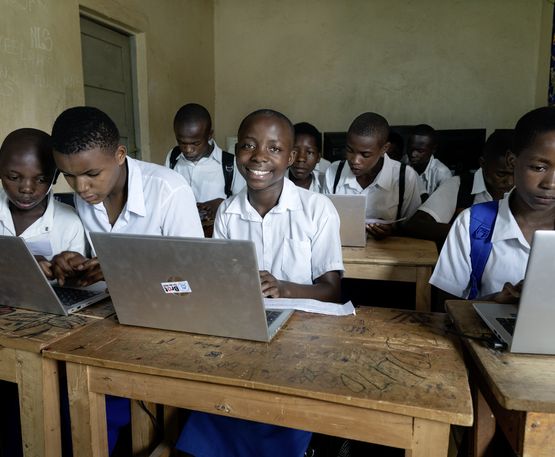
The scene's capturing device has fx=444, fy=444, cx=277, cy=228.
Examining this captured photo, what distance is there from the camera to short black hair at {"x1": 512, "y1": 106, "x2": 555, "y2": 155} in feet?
3.68

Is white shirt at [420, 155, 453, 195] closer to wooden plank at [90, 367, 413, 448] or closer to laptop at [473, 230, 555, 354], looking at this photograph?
laptop at [473, 230, 555, 354]

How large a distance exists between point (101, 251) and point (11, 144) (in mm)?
704

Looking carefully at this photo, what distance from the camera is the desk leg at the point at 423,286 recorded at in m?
1.67

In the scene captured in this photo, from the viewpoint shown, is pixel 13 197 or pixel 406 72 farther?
pixel 406 72

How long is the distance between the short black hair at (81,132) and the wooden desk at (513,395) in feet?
3.41

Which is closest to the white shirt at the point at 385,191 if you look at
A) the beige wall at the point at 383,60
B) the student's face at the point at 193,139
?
the student's face at the point at 193,139

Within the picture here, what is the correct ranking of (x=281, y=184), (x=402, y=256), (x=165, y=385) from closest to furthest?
(x=165, y=385), (x=281, y=184), (x=402, y=256)

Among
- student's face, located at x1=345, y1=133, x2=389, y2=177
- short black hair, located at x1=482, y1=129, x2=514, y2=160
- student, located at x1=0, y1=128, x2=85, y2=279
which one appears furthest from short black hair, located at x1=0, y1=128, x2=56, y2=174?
short black hair, located at x1=482, y1=129, x2=514, y2=160

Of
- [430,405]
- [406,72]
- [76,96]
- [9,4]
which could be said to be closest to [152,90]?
[76,96]

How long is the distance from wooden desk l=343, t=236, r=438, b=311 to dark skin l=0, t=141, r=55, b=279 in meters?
1.08

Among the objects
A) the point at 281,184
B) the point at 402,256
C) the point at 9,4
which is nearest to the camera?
the point at 281,184

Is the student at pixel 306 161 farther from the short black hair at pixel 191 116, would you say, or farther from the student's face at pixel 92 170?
the student's face at pixel 92 170

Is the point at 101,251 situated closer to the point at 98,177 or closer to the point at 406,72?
the point at 98,177

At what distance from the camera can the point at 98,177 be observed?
1294mm
